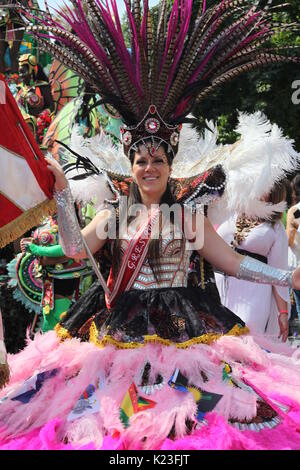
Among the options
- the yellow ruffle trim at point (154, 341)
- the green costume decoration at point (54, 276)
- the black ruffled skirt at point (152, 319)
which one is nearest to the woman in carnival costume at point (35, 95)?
the green costume decoration at point (54, 276)

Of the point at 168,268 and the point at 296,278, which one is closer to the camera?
the point at 296,278

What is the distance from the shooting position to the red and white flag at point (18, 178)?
281cm

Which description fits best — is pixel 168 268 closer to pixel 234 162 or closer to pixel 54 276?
pixel 234 162

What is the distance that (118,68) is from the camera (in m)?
3.36

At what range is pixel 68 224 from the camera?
306 centimetres

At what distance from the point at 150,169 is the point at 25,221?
0.77 meters

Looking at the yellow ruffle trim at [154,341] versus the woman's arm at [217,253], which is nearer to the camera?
the yellow ruffle trim at [154,341]

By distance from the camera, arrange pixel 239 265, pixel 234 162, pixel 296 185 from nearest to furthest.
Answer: pixel 239 265 < pixel 234 162 < pixel 296 185

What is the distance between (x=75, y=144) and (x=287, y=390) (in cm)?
196

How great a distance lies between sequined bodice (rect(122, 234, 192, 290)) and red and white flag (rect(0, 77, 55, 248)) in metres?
0.58

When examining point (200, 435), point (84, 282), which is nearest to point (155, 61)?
point (200, 435)

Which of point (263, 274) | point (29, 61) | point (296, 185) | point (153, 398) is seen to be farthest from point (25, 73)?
point (153, 398)

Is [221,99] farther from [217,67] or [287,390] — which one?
[287,390]

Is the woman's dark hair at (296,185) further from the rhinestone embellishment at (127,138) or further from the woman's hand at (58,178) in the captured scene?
the woman's hand at (58,178)
